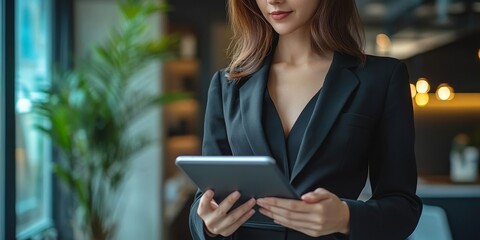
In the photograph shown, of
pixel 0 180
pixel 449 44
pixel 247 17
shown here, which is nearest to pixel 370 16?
pixel 449 44

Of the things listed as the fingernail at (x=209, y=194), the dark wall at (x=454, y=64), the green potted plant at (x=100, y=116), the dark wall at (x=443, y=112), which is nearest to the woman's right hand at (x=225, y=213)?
the fingernail at (x=209, y=194)

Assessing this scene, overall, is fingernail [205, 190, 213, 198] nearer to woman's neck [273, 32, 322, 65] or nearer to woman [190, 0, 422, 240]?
woman [190, 0, 422, 240]

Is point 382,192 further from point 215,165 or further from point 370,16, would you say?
point 370,16

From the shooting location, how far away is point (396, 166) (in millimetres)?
1265

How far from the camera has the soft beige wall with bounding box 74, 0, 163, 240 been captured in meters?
5.67

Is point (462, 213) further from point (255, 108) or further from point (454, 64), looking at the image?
point (255, 108)

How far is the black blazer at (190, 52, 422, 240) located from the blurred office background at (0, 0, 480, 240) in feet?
9.18

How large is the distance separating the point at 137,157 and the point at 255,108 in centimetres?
447

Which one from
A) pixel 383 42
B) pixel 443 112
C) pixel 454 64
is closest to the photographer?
pixel 454 64

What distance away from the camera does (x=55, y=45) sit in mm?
5391

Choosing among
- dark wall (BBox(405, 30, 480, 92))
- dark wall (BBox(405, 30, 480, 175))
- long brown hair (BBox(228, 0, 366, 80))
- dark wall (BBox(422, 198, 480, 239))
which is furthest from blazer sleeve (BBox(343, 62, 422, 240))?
dark wall (BBox(405, 30, 480, 175))

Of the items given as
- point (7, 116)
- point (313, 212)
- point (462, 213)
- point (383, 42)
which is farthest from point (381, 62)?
point (383, 42)

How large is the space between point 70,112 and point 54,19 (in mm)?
1139

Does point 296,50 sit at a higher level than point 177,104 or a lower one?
higher
